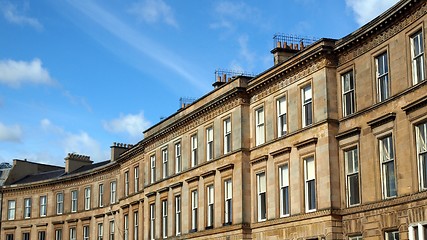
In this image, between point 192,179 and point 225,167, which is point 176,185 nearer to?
point 192,179

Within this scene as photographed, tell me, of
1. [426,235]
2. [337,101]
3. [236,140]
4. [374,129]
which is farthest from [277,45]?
[426,235]

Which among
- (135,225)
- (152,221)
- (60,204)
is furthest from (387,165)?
(60,204)

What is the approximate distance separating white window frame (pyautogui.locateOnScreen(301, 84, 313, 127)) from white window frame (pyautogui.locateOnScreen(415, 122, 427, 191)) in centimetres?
822

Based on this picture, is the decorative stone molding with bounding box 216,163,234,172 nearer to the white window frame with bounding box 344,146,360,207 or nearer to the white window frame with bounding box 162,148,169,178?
the white window frame with bounding box 162,148,169,178

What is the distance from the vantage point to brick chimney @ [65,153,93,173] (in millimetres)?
78688

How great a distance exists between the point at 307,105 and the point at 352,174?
4936 mm

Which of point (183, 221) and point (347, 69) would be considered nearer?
point (347, 69)

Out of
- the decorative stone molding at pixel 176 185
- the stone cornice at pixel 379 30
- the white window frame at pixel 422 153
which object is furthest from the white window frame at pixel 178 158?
the white window frame at pixel 422 153

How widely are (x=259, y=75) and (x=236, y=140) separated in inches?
168

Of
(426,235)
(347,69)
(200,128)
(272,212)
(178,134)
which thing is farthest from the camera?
(178,134)

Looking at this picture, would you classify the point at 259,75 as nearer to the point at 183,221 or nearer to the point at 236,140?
the point at 236,140

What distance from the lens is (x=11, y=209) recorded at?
A: 8006 centimetres

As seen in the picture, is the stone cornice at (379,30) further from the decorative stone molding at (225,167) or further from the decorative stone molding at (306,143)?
the decorative stone molding at (225,167)

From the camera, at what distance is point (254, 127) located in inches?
1671
